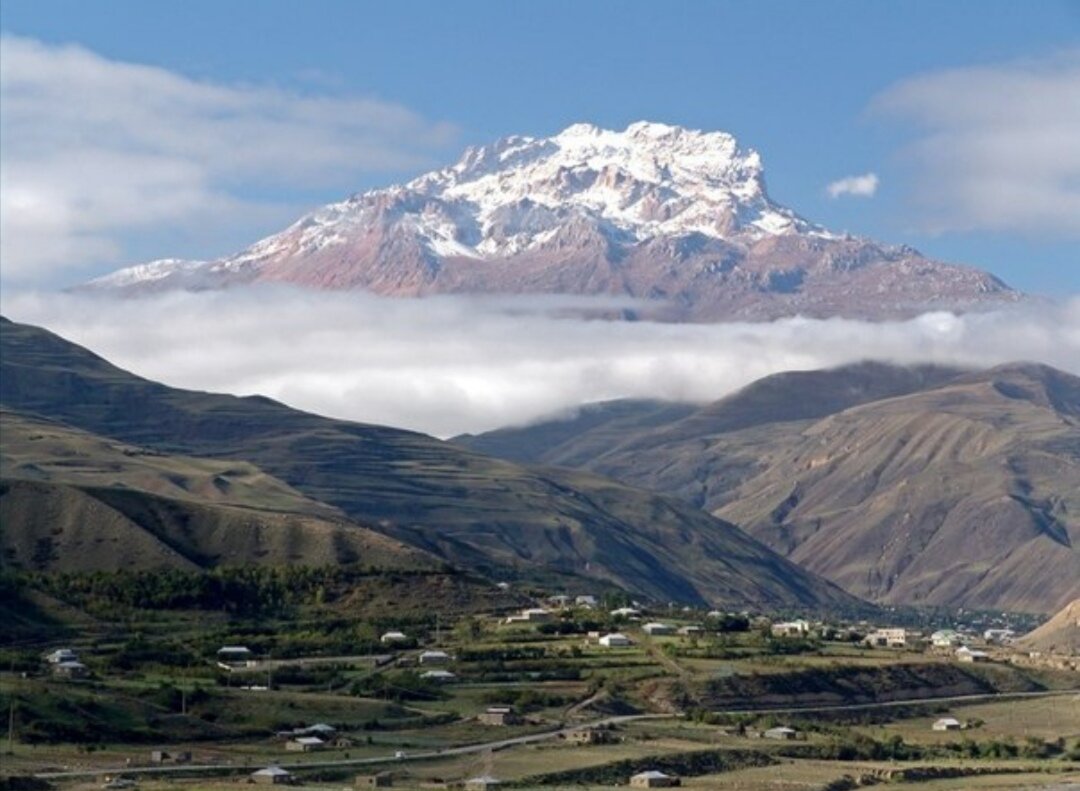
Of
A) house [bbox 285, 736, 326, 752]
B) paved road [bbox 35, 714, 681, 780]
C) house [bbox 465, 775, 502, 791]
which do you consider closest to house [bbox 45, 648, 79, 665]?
house [bbox 285, 736, 326, 752]

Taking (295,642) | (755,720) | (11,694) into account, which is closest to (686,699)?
(755,720)

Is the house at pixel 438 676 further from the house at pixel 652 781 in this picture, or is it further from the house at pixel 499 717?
the house at pixel 652 781

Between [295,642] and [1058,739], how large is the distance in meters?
59.7

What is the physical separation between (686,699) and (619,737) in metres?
21.1

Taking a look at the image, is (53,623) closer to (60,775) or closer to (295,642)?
(295,642)

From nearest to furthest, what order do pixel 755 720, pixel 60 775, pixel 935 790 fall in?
1. pixel 60 775
2. pixel 935 790
3. pixel 755 720

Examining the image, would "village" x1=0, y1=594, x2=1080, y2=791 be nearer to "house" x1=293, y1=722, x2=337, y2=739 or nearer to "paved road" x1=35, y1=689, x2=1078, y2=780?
"house" x1=293, y1=722, x2=337, y2=739

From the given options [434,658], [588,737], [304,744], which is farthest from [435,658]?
[304,744]

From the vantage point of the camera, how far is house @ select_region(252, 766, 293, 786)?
12038cm

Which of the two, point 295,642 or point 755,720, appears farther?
point 295,642

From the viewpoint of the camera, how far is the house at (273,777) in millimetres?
120375

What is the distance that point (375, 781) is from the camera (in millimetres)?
123625

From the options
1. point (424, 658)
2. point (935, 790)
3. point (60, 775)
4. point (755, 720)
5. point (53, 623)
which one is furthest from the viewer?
point (53, 623)

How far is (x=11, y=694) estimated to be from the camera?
141m
